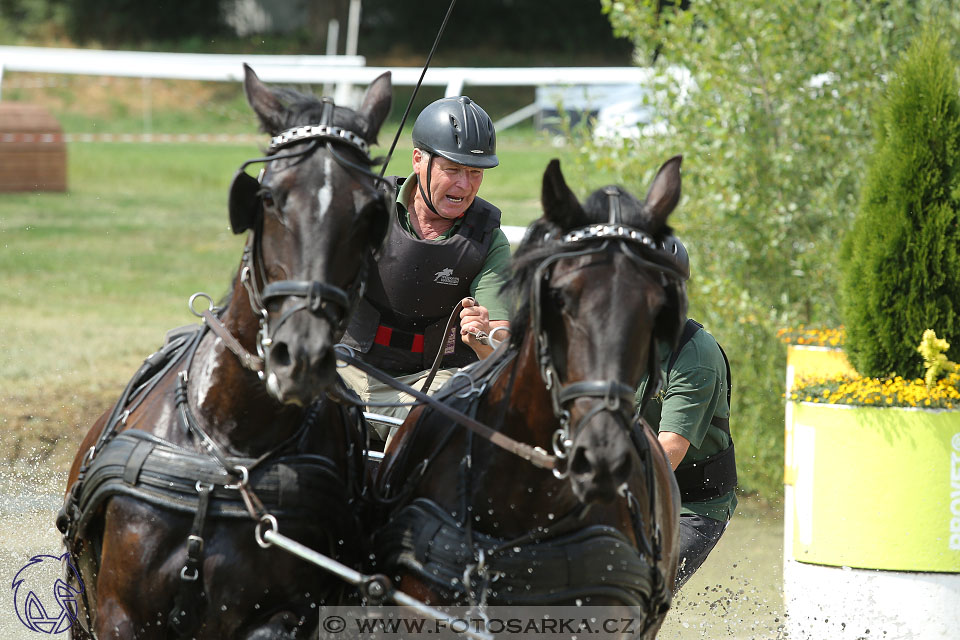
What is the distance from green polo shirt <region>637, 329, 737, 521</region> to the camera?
14.0 feet

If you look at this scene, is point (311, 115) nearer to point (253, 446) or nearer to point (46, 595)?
point (253, 446)

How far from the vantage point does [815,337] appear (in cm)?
679

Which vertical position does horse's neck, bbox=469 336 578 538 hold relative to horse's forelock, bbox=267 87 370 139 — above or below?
below

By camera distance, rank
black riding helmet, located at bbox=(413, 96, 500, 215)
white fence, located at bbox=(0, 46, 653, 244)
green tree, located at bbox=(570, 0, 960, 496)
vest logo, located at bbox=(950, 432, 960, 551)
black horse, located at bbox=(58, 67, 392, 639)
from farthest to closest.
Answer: white fence, located at bbox=(0, 46, 653, 244) < green tree, located at bbox=(570, 0, 960, 496) < vest logo, located at bbox=(950, 432, 960, 551) < black riding helmet, located at bbox=(413, 96, 500, 215) < black horse, located at bbox=(58, 67, 392, 639)

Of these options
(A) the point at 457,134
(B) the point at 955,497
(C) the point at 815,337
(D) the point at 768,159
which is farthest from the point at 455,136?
(D) the point at 768,159

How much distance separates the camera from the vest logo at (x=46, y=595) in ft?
12.1

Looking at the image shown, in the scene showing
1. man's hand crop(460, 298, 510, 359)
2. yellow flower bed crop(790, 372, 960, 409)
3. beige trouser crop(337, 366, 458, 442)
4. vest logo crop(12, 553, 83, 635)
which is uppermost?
man's hand crop(460, 298, 510, 359)

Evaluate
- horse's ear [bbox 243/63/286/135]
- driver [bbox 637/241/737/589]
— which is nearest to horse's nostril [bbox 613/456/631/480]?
horse's ear [bbox 243/63/286/135]

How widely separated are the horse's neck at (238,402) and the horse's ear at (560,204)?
81cm

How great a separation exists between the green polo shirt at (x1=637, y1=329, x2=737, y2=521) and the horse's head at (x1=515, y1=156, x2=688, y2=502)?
1.26 m

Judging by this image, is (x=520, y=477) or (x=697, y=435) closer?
(x=520, y=477)

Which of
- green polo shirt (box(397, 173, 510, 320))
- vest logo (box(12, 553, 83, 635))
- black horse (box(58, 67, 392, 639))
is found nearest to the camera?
black horse (box(58, 67, 392, 639))

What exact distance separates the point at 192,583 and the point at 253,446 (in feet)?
1.24

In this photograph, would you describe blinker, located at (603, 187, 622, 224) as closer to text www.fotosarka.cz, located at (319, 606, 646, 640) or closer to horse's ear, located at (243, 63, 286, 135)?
horse's ear, located at (243, 63, 286, 135)
